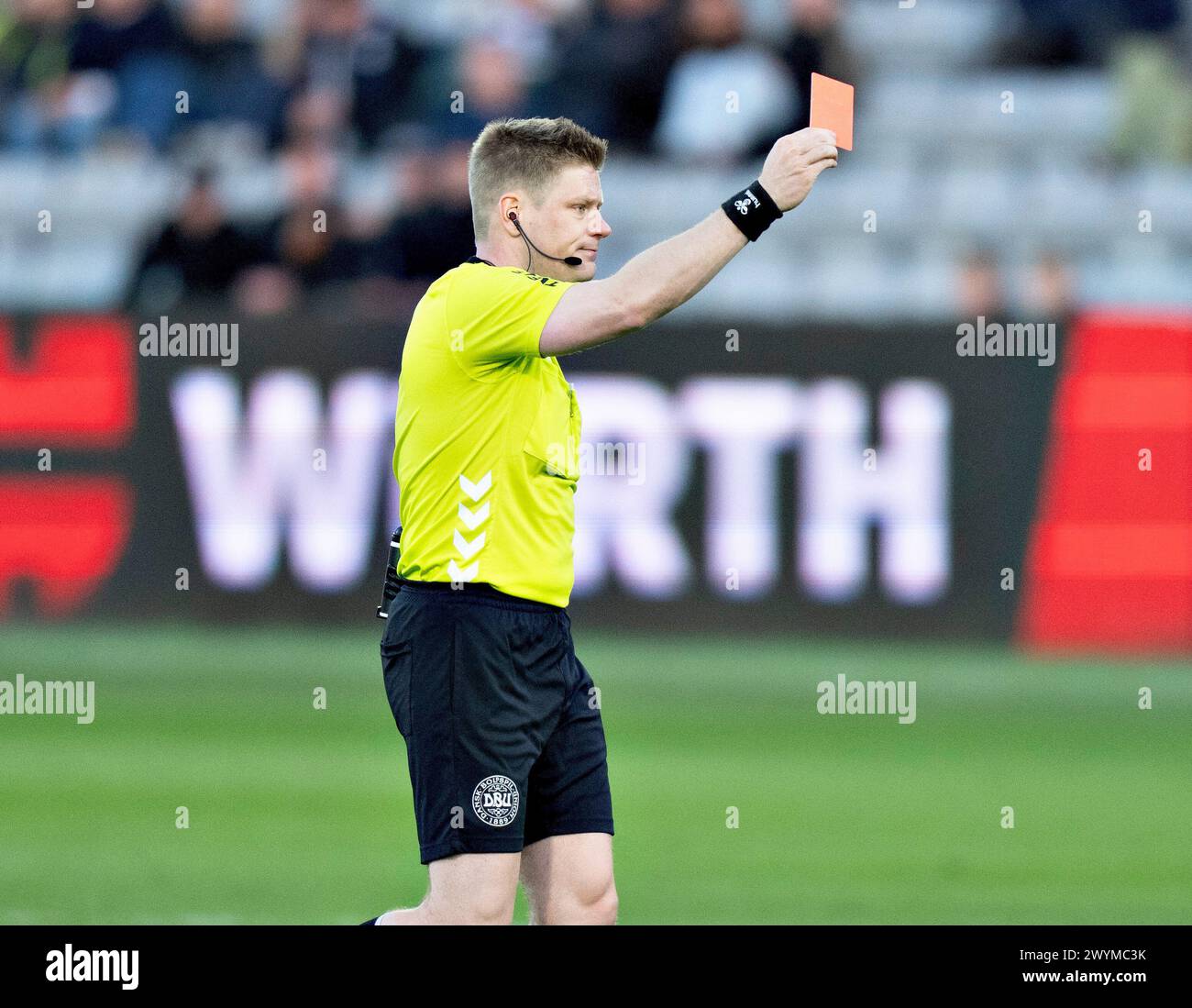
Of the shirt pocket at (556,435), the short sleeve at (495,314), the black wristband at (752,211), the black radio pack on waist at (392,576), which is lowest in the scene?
the black radio pack on waist at (392,576)

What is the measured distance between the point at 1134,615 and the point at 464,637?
26.3 feet

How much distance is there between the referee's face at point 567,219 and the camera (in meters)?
5.27

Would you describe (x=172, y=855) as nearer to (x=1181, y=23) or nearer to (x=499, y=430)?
(x=499, y=430)

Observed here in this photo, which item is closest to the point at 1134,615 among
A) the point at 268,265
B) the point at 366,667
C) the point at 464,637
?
the point at 366,667

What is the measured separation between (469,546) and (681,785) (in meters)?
4.45

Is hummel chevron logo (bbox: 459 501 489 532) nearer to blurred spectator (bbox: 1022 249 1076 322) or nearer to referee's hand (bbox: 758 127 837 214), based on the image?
referee's hand (bbox: 758 127 837 214)

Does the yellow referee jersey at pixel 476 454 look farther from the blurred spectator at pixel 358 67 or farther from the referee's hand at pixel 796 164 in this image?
the blurred spectator at pixel 358 67

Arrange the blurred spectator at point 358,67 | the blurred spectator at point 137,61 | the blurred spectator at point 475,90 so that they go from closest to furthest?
1. the blurred spectator at point 475,90
2. the blurred spectator at point 358,67
3. the blurred spectator at point 137,61

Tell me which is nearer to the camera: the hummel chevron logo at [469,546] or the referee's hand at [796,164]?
the referee's hand at [796,164]

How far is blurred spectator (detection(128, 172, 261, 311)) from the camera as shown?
14.5 meters

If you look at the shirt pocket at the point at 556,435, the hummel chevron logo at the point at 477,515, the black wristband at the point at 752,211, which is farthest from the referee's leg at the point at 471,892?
the black wristband at the point at 752,211

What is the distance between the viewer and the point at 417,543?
5.26 metres

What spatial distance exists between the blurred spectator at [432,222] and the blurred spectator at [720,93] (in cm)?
226
